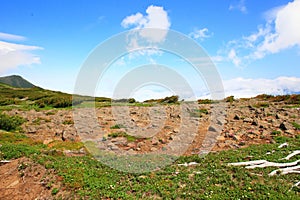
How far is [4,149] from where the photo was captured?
15.2m

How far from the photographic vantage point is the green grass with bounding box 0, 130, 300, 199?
9.96 m

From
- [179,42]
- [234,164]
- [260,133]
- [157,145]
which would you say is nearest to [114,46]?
[179,42]

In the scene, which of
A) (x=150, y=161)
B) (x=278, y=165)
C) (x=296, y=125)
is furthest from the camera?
(x=296, y=125)

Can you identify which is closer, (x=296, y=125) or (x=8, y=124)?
(x=296, y=125)

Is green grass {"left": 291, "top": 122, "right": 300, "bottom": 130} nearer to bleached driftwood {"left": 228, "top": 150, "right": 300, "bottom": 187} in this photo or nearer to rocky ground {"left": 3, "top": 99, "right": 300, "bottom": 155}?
rocky ground {"left": 3, "top": 99, "right": 300, "bottom": 155}

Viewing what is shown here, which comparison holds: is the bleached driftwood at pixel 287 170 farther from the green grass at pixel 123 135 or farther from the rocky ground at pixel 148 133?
the green grass at pixel 123 135

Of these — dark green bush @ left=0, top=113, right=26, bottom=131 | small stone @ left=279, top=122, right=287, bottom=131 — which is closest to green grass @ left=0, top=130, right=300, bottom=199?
small stone @ left=279, top=122, right=287, bottom=131

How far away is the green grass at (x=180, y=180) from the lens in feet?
32.7

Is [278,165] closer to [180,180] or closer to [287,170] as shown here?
[287,170]

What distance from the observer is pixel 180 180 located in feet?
36.7

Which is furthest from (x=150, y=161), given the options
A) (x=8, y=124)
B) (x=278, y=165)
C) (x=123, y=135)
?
(x=8, y=124)

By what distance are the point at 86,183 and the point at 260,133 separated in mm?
14625

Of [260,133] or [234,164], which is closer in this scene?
[234,164]

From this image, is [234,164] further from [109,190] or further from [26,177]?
[26,177]
